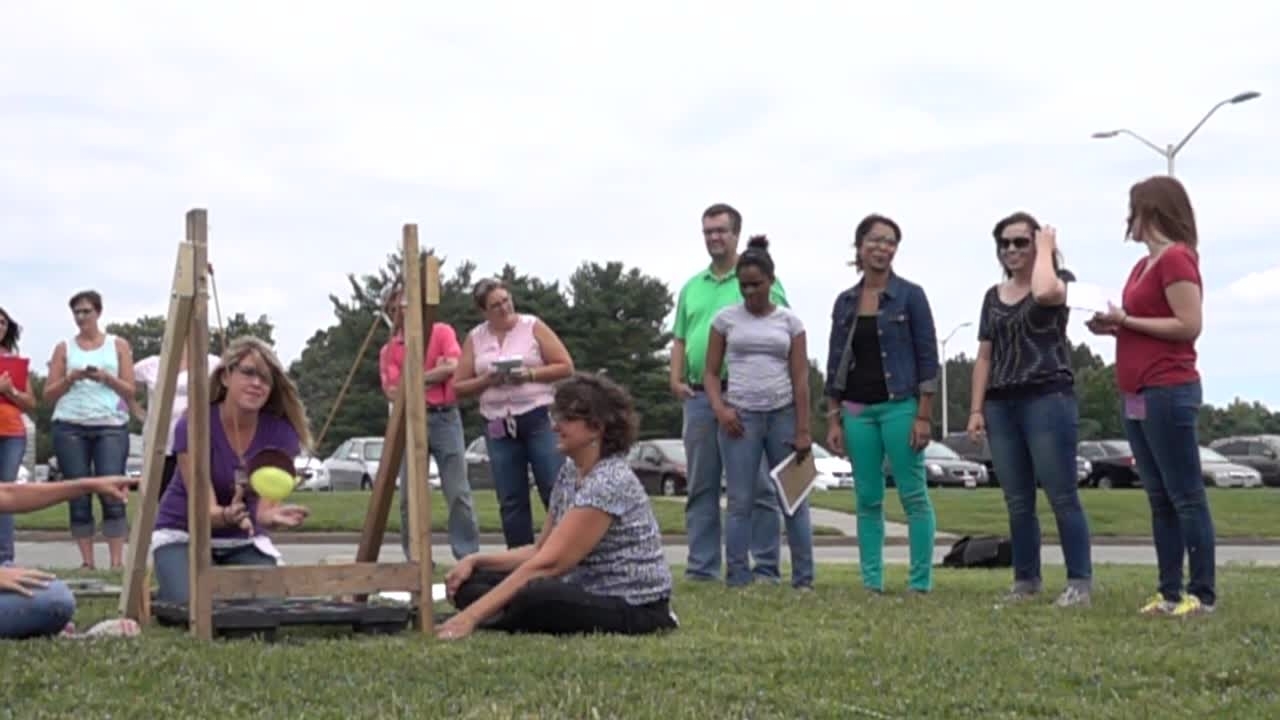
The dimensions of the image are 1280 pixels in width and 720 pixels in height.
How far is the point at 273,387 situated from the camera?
7.11 metres

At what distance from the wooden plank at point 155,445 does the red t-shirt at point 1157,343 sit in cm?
406

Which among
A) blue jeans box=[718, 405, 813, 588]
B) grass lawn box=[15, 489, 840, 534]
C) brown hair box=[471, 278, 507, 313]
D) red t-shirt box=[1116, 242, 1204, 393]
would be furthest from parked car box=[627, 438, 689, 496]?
red t-shirt box=[1116, 242, 1204, 393]

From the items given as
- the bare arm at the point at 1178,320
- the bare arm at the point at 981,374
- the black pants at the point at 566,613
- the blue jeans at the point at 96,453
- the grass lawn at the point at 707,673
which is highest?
Answer: the bare arm at the point at 1178,320

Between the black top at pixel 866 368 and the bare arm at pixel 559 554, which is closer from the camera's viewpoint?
the bare arm at pixel 559 554

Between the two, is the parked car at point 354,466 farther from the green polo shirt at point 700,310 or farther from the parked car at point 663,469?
the green polo shirt at point 700,310

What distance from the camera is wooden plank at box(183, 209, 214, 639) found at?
241 inches

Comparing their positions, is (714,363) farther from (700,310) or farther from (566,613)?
(566,613)

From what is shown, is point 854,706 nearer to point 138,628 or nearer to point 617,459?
point 617,459

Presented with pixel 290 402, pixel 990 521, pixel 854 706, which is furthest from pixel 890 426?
pixel 990 521

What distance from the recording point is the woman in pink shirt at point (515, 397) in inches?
375

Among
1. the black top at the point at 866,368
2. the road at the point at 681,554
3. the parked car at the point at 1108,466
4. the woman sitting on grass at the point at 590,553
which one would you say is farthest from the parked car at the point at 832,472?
the woman sitting on grass at the point at 590,553

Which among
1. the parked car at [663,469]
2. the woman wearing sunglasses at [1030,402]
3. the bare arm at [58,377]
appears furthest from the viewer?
the parked car at [663,469]

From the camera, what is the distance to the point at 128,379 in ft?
36.7

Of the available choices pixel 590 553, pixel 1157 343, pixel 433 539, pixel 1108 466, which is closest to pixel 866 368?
pixel 1157 343
